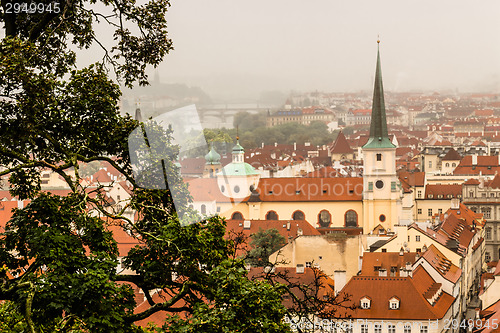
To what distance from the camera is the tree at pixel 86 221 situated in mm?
5410

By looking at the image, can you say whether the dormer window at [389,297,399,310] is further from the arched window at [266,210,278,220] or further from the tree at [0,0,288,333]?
the arched window at [266,210,278,220]

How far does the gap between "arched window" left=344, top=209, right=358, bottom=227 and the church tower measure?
68 centimetres

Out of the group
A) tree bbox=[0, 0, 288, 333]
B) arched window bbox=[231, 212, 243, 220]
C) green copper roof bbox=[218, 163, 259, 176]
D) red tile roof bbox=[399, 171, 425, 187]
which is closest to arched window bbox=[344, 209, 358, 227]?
arched window bbox=[231, 212, 243, 220]

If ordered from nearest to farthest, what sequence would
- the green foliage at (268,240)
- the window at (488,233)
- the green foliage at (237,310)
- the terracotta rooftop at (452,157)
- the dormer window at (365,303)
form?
the green foliage at (237,310) < the dormer window at (365,303) < the green foliage at (268,240) < the window at (488,233) < the terracotta rooftop at (452,157)

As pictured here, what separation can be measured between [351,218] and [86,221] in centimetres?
4316

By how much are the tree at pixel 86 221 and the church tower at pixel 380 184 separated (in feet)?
134

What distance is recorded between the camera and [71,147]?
670 centimetres

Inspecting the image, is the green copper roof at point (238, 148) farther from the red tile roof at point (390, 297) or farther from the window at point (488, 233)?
the red tile roof at point (390, 297)

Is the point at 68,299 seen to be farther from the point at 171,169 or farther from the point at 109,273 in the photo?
the point at 171,169

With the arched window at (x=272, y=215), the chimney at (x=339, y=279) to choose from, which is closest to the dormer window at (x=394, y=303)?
the chimney at (x=339, y=279)

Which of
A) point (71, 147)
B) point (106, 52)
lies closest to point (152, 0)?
point (106, 52)

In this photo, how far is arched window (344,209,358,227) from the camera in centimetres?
4822

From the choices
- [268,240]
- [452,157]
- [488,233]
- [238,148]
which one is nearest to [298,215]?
[238,148]

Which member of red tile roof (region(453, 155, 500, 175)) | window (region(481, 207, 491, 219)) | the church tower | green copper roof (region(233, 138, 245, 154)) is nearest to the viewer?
green copper roof (region(233, 138, 245, 154))
